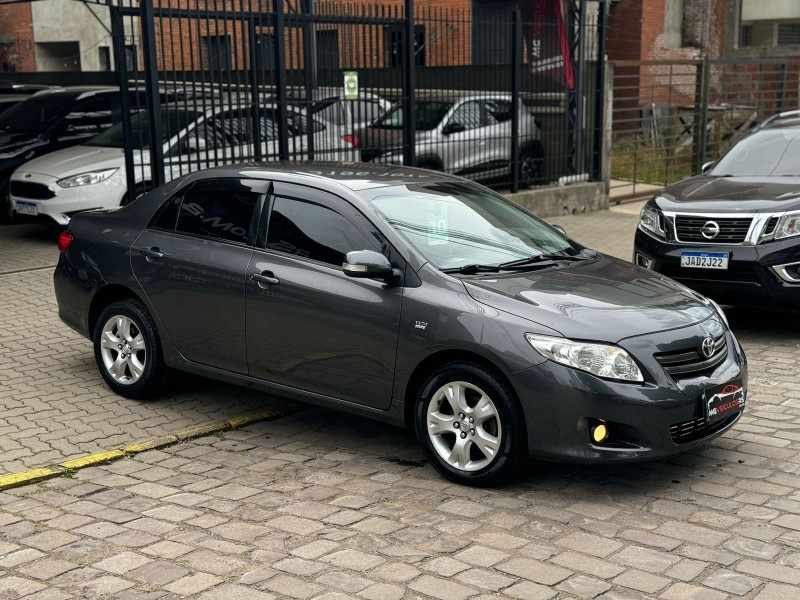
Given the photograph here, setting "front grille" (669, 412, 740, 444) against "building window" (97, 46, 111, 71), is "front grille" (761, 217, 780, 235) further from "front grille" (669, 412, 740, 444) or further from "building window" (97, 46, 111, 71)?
"building window" (97, 46, 111, 71)

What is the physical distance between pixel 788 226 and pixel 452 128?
6660 millimetres

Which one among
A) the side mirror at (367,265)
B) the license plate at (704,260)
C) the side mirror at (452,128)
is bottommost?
the license plate at (704,260)

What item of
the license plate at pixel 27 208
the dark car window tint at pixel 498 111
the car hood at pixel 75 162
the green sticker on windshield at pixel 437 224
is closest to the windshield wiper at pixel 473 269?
the green sticker on windshield at pixel 437 224

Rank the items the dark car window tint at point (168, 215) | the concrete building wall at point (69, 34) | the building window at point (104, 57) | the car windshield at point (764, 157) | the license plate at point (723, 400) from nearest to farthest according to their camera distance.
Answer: the license plate at point (723, 400) < the dark car window tint at point (168, 215) < the car windshield at point (764, 157) < the concrete building wall at point (69, 34) < the building window at point (104, 57)

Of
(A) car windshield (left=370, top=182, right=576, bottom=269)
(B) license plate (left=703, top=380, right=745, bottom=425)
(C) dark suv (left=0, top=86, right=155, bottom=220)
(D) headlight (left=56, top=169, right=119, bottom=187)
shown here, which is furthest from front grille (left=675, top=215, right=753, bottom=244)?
(C) dark suv (left=0, top=86, right=155, bottom=220)

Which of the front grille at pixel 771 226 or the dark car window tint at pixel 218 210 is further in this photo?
the front grille at pixel 771 226

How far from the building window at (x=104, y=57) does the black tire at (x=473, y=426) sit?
2721 centimetres

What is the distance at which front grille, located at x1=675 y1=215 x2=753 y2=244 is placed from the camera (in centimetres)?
890

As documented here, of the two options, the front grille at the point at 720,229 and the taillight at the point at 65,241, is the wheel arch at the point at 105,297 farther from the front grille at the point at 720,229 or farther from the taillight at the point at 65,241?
the front grille at the point at 720,229

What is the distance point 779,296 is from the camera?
8.61 metres

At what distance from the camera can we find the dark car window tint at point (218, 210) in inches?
263

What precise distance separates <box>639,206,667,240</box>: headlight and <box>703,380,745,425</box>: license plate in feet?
11.9

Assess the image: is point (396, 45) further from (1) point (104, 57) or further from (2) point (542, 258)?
(1) point (104, 57)

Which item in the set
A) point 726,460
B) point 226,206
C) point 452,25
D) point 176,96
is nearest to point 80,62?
point 452,25
